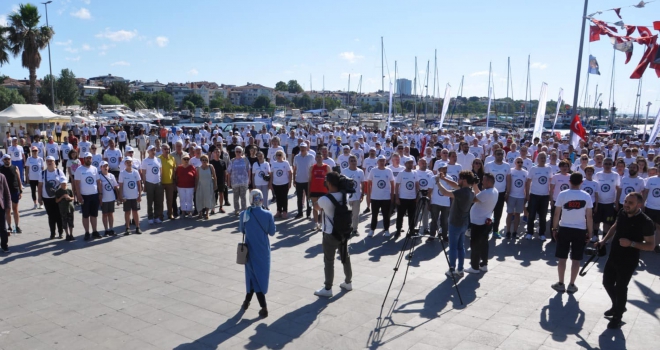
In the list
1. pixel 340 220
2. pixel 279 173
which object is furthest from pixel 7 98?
pixel 340 220

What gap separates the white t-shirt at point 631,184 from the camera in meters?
8.76

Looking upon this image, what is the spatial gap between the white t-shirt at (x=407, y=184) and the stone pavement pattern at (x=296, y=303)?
1.04 m

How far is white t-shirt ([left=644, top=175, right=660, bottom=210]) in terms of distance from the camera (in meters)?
8.34

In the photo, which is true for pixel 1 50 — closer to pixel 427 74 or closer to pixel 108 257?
pixel 108 257

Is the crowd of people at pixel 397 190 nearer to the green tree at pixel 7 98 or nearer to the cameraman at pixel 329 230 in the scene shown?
the cameraman at pixel 329 230

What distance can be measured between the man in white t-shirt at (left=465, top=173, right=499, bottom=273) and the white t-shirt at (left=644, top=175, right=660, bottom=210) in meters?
3.63

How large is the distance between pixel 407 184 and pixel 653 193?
14.4 feet

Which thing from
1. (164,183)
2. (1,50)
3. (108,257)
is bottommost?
(108,257)

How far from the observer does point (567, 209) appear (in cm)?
634

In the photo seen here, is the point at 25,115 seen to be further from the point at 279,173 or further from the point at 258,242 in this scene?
the point at 258,242

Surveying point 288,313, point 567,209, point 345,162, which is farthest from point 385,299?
point 345,162

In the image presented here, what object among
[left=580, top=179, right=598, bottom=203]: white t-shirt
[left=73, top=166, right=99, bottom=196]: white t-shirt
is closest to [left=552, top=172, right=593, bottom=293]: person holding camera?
[left=580, top=179, right=598, bottom=203]: white t-shirt

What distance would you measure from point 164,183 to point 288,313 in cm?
617

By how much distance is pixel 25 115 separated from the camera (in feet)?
89.2
